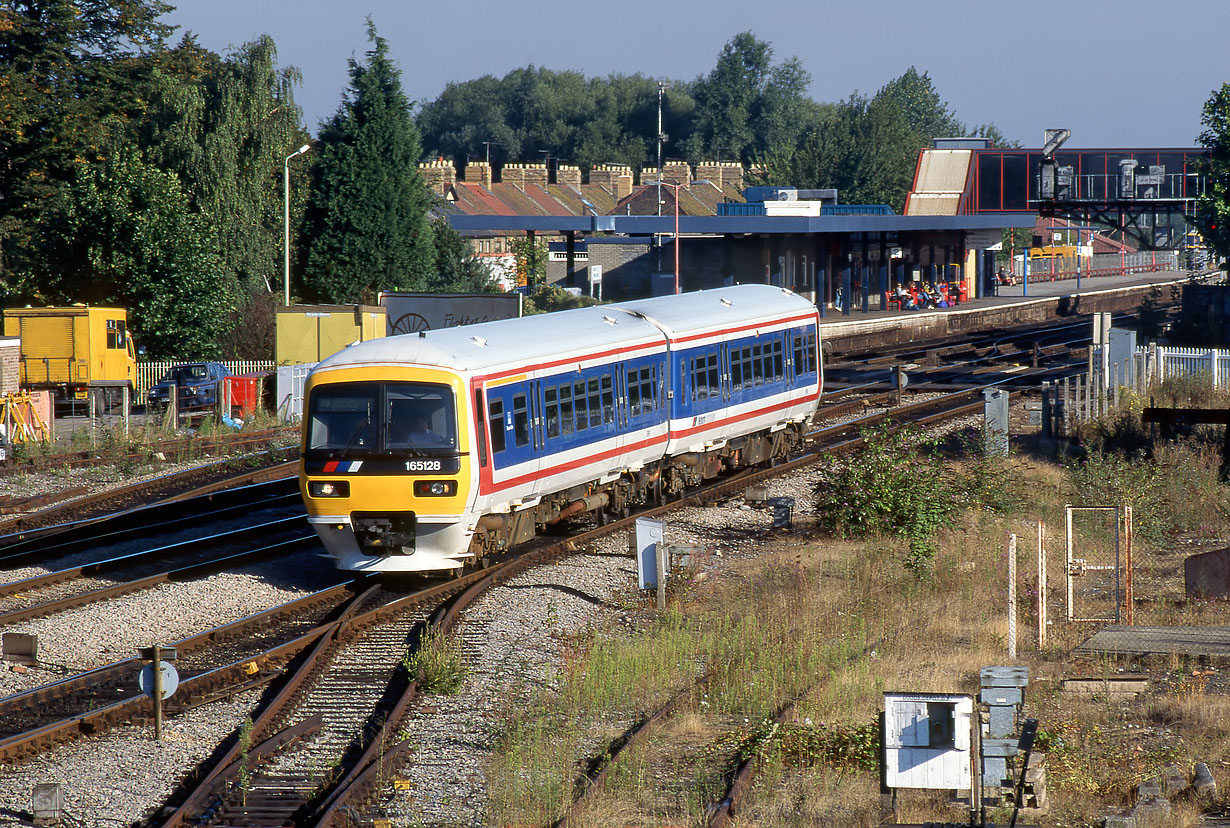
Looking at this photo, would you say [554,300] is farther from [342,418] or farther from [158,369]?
[342,418]

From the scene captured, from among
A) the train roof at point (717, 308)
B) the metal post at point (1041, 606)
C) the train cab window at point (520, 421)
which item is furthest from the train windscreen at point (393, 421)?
the train roof at point (717, 308)

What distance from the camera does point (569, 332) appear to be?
17.4 m

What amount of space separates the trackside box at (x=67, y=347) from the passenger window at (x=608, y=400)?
67.1ft

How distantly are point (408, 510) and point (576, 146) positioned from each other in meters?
134

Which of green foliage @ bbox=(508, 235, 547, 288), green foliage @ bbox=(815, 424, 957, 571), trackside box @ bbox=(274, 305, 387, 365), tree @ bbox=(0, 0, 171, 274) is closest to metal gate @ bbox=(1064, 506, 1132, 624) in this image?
green foliage @ bbox=(815, 424, 957, 571)

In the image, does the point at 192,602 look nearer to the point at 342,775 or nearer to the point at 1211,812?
the point at 342,775

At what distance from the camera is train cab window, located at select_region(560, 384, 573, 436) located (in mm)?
16641

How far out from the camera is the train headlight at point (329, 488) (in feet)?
47.2

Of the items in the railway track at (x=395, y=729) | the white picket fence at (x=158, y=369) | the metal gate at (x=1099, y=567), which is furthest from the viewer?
the white picket fence at (x=158, y=369)

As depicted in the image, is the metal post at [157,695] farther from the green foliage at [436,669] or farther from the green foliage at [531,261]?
the green foliage at [531,261]

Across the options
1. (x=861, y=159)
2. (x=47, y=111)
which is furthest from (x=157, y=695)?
(x=861, y=159)

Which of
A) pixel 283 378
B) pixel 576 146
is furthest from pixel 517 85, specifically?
pixel 283 378

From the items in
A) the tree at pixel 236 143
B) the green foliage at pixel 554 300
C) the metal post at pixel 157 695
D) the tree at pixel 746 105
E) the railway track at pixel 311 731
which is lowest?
the railway track at pixel 311 731

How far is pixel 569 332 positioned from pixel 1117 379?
48.4 feet
